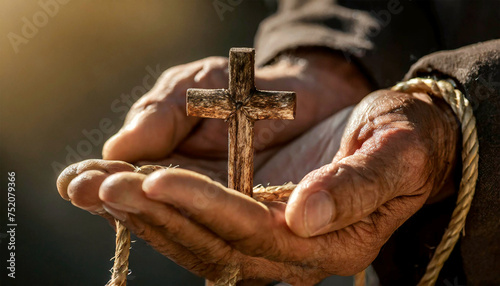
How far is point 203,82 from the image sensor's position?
166 centimetres

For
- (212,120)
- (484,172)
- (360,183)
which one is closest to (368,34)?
(212,120)

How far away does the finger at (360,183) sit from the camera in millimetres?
1001

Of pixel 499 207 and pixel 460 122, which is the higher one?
pixel 460 122

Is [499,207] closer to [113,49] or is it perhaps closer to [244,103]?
[244,103]

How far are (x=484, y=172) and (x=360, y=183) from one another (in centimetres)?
45

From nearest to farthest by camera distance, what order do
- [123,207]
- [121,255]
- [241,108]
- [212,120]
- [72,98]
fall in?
[123,207] < [121,255] < [241,108] < [212,120] < [72,98]

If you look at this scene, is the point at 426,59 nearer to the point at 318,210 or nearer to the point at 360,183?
the point at 360,183

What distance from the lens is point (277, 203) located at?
1131 millimetres

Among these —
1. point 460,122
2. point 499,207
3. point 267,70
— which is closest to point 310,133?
point 267,70

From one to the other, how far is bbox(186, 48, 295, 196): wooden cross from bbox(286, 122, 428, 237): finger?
18 centimetres

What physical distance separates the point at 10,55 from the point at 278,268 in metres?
2.07

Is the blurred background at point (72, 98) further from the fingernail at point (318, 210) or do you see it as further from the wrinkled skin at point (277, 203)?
the fingernail at point (318, 210)

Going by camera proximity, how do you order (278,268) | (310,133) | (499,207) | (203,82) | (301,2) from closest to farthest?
(278,268)
(499,207)
(203,82)
(310,133)
(301,2)

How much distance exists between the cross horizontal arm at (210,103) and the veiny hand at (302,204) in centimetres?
23
